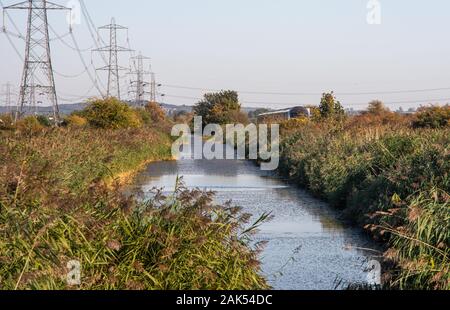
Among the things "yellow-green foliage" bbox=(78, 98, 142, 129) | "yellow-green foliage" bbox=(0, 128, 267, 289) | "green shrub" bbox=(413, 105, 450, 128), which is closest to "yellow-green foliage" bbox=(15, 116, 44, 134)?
"yellow-green foliage" bbox=(78, 98, 142, 129)

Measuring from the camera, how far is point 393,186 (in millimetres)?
16250

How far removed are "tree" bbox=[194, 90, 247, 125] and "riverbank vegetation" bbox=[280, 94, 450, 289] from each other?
134 ft

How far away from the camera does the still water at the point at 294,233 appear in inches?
475

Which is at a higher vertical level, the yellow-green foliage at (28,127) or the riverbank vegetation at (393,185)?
the yellow-green foliage at (28,127)

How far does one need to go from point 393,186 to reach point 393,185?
0.12 ft

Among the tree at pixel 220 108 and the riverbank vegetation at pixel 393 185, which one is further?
the tree at pixel 220 108

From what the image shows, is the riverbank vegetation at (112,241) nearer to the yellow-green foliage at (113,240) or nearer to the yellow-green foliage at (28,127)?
the yellow-green foliage at (113,240)

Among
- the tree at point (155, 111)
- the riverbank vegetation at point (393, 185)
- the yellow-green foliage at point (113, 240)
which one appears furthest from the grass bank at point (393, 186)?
the tree at point (155, 111)

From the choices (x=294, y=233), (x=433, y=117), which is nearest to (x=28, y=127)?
(x=294, y=233)

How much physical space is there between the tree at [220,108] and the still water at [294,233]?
47415 mm

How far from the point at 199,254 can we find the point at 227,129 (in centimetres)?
5984

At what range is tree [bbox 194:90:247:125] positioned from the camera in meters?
79.8

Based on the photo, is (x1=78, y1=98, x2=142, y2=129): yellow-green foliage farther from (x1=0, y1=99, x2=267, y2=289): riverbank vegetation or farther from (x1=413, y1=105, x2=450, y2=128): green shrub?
(x1=0, y1=99, x2=267, y2=289): riverbank vegetation

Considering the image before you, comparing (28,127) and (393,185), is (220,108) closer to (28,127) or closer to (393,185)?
(28,127)
